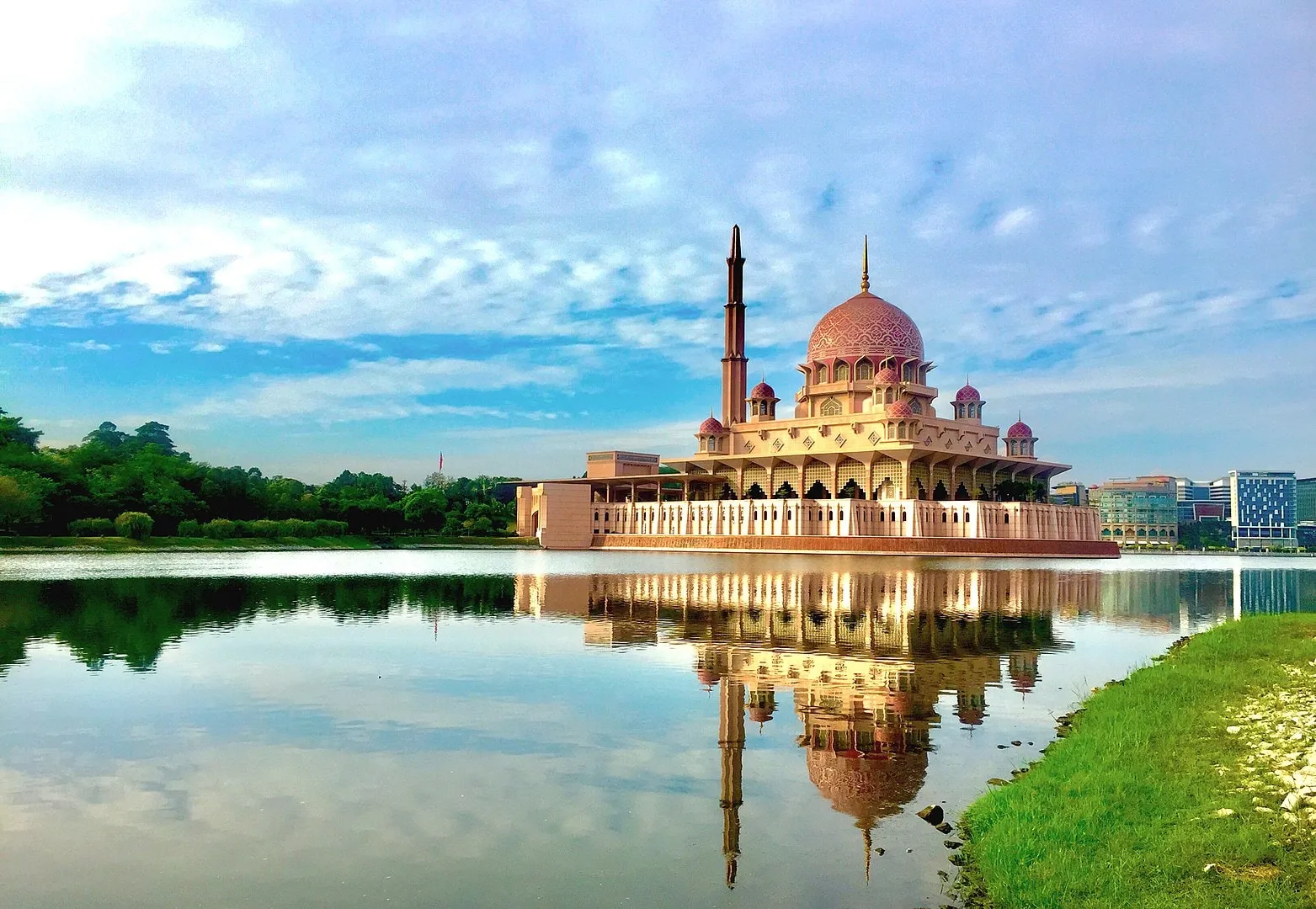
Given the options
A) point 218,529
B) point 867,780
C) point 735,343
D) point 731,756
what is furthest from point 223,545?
point 867,780

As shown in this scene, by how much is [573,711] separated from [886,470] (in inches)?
2580

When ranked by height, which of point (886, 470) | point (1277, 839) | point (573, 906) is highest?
point (886, 470)

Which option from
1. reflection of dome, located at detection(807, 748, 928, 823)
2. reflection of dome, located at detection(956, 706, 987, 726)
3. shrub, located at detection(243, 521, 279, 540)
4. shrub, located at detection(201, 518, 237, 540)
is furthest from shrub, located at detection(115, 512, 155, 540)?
reflection of dome, located at detection(807, 748, 928, 823)

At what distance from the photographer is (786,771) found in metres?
9.14

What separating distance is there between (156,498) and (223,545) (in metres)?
6.05

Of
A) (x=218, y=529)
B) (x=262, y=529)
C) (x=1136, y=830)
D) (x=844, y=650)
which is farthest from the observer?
(x=262, y=529)

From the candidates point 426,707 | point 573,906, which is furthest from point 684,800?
point 426,707

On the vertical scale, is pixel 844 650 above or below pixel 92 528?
below

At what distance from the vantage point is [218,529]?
68438mm

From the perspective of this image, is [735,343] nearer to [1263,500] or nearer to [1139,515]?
[1139,515]

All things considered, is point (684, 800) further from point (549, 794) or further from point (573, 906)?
point (573, 906)

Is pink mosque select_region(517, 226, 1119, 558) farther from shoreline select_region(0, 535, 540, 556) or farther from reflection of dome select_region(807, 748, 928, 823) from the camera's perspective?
reflection of dome select_region(807, 748, 928, 823)

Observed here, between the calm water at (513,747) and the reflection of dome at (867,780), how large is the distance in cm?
3

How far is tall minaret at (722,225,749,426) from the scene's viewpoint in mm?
86188
